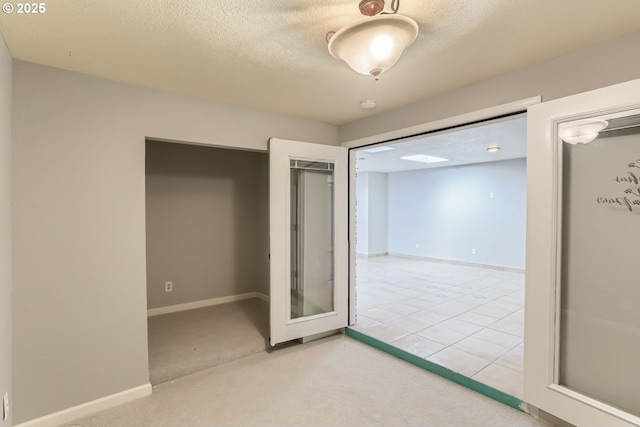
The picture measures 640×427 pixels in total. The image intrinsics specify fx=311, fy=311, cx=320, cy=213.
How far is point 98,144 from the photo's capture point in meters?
2.26

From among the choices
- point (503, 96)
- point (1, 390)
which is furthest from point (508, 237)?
point (1, 390)

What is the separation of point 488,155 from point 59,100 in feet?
20.8

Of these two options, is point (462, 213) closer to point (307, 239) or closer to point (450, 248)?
point (450, 248)

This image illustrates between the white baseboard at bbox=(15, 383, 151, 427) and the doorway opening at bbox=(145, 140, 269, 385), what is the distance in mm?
823

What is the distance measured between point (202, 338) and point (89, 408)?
44.4 inches

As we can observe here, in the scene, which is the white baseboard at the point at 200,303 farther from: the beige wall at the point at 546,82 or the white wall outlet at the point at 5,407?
the beige wall at the point at 546,82

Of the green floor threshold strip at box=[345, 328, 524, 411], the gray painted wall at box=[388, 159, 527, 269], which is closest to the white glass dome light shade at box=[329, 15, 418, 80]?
the green floor threshold strip at box=[345, 328, 524, 411]

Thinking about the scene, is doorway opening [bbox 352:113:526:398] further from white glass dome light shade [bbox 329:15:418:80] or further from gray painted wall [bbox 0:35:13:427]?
gray painted wall [bbox 0:35:13:427]

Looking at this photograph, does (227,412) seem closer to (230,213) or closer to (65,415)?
(65,415)

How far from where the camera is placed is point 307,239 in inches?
137

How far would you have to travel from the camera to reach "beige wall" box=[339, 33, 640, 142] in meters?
1.79

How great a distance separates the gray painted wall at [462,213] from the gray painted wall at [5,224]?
757 centimetres

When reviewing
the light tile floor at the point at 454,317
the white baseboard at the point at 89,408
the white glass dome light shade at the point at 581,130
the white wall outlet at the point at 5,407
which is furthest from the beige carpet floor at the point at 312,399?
the white glass dome light shade at the point at 581,130

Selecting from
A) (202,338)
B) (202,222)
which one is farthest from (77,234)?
(202,222)
